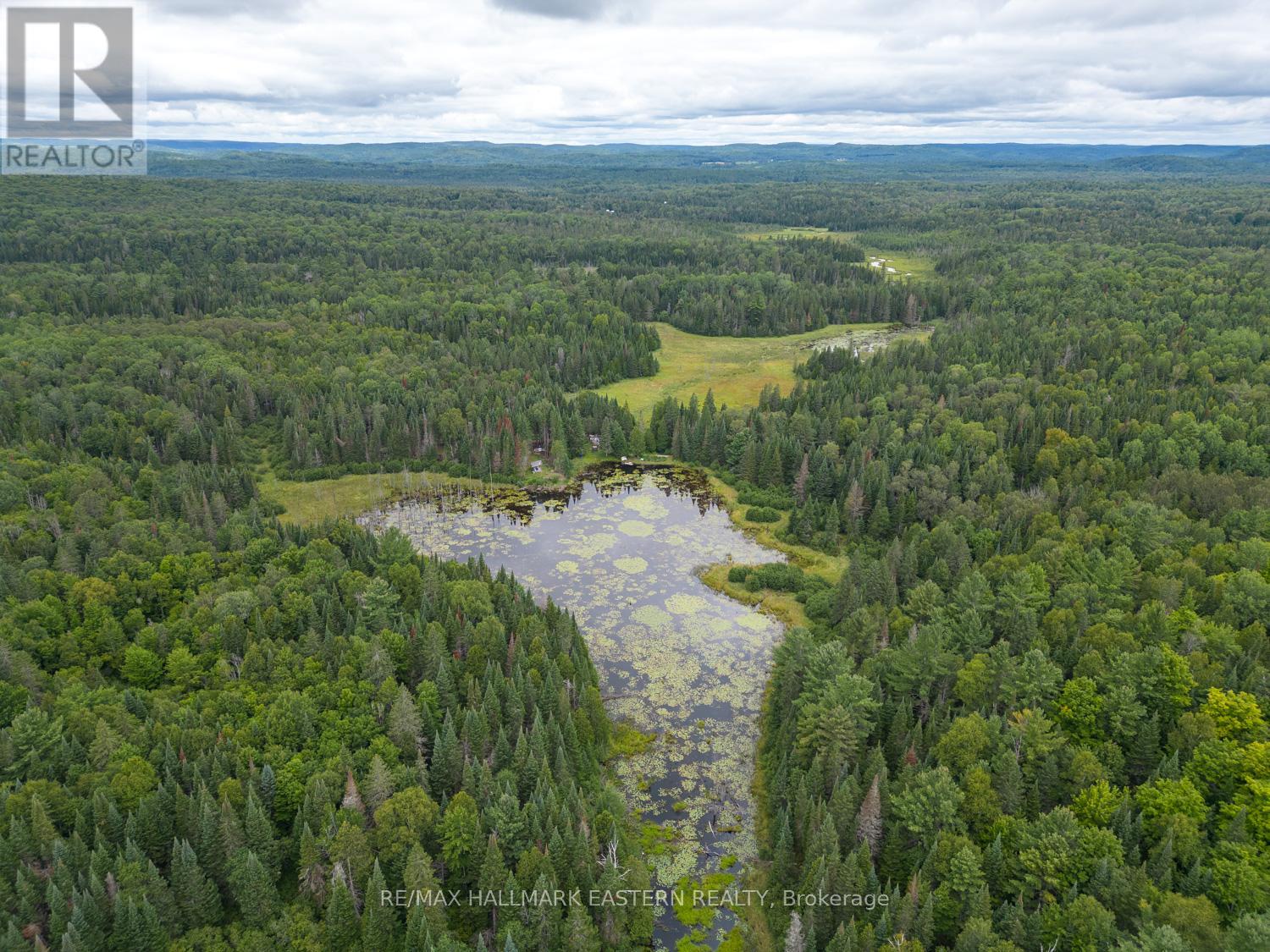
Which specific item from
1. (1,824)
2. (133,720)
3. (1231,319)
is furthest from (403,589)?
(1231,319)

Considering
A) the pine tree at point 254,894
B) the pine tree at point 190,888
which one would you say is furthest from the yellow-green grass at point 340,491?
the pine tree at point 254,894

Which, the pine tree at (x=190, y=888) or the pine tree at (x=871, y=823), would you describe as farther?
the pine tree at (x=871, y=823)

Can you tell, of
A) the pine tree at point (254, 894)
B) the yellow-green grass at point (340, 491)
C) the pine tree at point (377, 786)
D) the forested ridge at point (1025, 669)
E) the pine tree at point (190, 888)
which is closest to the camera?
the forested ridge at point (1025, 669)

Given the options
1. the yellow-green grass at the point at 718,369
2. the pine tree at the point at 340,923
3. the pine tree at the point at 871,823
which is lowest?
the pine tree at the point at 340,923

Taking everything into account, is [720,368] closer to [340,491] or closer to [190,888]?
[340,491]

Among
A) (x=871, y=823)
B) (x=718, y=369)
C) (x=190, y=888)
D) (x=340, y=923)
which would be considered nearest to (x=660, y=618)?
(x=871, y=823)

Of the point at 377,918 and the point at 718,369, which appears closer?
the point at 377,918

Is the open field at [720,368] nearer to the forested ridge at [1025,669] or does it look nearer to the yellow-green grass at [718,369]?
the yellow-green grass at [718,369]
